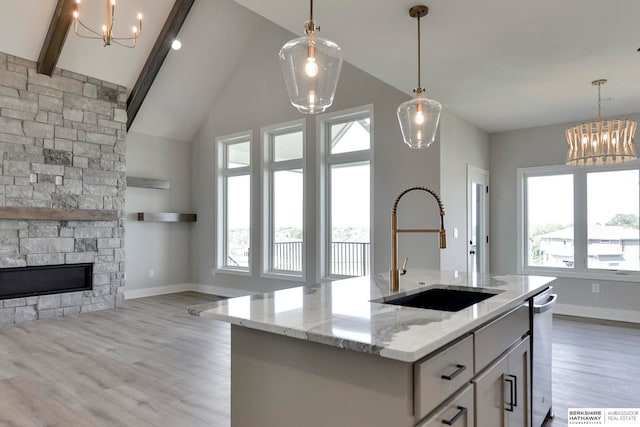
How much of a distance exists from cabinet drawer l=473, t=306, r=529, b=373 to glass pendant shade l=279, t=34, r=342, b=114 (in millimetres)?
1361

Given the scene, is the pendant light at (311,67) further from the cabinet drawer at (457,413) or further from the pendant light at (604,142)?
the pendant light at (604,142)

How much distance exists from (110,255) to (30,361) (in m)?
2.72

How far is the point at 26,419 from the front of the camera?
2633 mm

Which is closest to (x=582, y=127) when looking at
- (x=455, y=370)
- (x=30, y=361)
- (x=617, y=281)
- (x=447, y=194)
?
(x=447, y=194)

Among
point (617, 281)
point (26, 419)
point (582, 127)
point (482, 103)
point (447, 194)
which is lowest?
point (26, 419)

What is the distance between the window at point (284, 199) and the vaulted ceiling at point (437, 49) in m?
1.69

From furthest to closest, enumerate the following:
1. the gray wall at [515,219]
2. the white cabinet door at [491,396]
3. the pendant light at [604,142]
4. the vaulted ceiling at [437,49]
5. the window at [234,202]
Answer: the window at [234,202] < the gray wall at [515,219] < the pendant light at [604,142] < the vaulted ceiling at [437,49] < the white cabinet door at [491,396]

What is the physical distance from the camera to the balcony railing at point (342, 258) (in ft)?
19.2

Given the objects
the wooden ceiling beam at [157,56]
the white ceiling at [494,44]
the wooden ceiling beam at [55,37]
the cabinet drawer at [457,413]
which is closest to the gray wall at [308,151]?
the white ceiling at [494,44]

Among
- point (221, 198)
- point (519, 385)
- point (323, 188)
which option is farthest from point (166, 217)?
point (519, 385)

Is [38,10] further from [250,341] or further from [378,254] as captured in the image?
[250,341]

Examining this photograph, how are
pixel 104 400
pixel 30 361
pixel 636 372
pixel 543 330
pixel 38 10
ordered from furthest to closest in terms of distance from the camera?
1. pixel 38 10
2. pixel 30 361
3. pixel 636 372
4. pixel 104 400
5. pixel 543 330

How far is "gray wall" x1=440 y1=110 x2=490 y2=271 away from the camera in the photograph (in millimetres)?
5031

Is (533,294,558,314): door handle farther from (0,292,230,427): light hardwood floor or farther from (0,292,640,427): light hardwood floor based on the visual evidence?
(0,292,230,427): light hardwood floor
